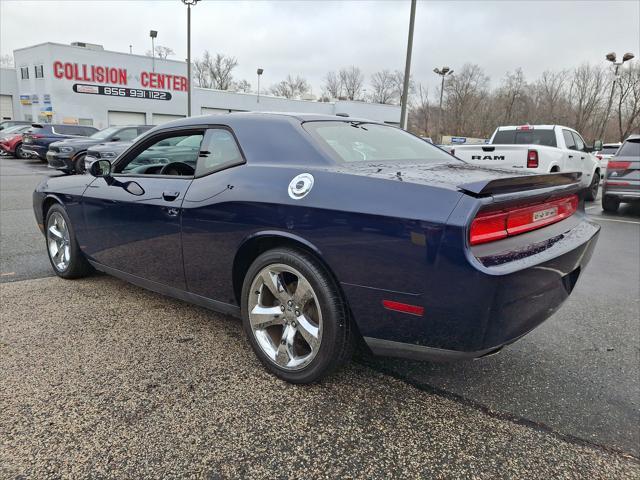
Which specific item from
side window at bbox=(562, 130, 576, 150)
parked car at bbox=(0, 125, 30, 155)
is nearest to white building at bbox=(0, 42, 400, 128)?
parked car at bbox=(0, 125, 30, 155)

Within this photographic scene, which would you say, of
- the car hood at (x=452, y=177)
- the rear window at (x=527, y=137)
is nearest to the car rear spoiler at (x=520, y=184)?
the car hood at (x=452, y=177)

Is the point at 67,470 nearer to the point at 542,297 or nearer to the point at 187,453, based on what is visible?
the point at 187,453

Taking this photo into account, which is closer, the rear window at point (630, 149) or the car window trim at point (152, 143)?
the car window trim at point (152, 143)

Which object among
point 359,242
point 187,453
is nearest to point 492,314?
Answer: point 359,242

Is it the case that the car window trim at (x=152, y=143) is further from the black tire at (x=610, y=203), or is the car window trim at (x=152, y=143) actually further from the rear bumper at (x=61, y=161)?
the rear bumper at (x=61, y=161)

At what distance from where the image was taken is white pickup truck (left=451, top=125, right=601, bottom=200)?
8.41m

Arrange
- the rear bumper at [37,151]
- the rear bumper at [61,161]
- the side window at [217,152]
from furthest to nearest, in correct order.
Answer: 1. the rear bumper at [37,151]
2. the rear bumper at [61,161]
3. the side window at [217,152]

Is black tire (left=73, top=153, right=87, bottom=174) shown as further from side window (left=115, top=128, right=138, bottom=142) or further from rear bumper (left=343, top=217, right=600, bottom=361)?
rear bumper (left=343, top=217, right=600, bottom=361)

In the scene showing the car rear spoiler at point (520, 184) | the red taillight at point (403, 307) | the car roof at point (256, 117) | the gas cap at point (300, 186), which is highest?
the car roof at point (256, 117)

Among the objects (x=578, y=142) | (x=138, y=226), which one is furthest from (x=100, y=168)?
(x=578, y=142)

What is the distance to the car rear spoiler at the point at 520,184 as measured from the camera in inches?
79.0

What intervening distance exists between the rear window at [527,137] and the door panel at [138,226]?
901 cm

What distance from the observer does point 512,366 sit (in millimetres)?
2889

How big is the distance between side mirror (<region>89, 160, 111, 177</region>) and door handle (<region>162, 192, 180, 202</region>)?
39.3 inches
